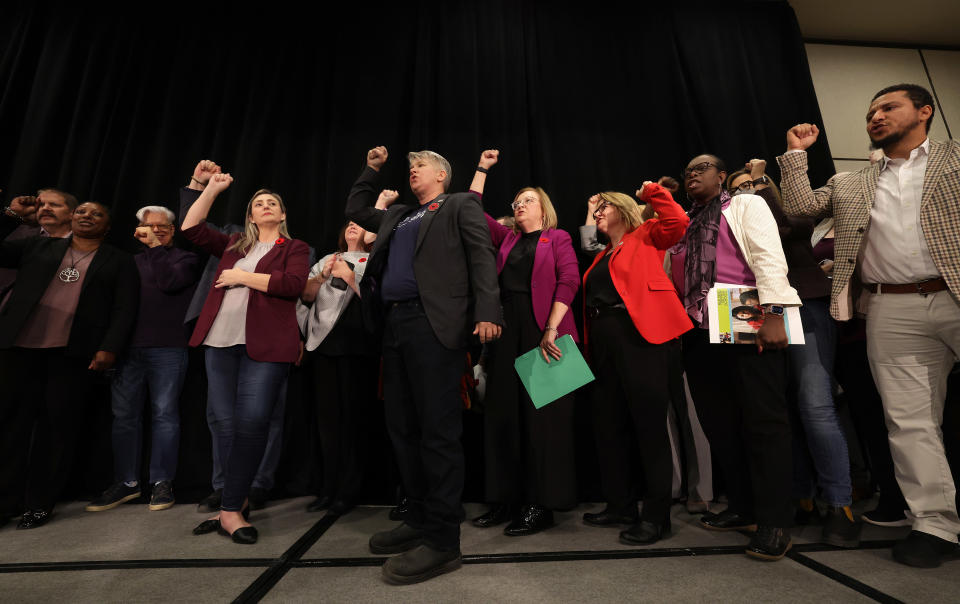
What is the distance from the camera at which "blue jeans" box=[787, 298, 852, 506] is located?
1.75m

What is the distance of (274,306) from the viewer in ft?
6.68

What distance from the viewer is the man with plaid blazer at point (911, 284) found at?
155 cm

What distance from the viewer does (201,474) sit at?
8.80 ft

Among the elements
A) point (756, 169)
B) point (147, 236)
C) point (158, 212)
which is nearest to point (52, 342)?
point (147, 236)

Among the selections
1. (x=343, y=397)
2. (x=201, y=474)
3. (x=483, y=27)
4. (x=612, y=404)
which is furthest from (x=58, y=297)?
(x=483, y=27)

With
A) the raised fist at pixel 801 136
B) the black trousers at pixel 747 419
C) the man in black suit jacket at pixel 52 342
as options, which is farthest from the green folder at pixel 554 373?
the man in black suit jacket at pixel 52 342

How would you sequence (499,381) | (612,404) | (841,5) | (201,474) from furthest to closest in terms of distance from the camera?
(841,5) → (201,474) → (499,381) → (612,404)

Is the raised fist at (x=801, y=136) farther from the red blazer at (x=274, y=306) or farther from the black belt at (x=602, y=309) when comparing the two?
the red blazer at (x=274, y=306)

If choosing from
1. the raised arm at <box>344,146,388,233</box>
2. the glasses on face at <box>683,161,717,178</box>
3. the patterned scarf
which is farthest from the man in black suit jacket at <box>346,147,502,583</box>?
the glasses on face at <box>683,161,717,178</box>

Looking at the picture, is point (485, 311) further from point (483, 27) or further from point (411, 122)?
point (483, 27)

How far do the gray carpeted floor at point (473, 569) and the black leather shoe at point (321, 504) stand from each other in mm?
286

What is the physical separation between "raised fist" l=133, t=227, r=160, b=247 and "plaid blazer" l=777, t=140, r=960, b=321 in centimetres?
360

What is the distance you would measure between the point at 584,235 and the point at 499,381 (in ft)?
3.93

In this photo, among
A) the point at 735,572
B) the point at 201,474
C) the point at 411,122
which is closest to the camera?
the point at 735,572
